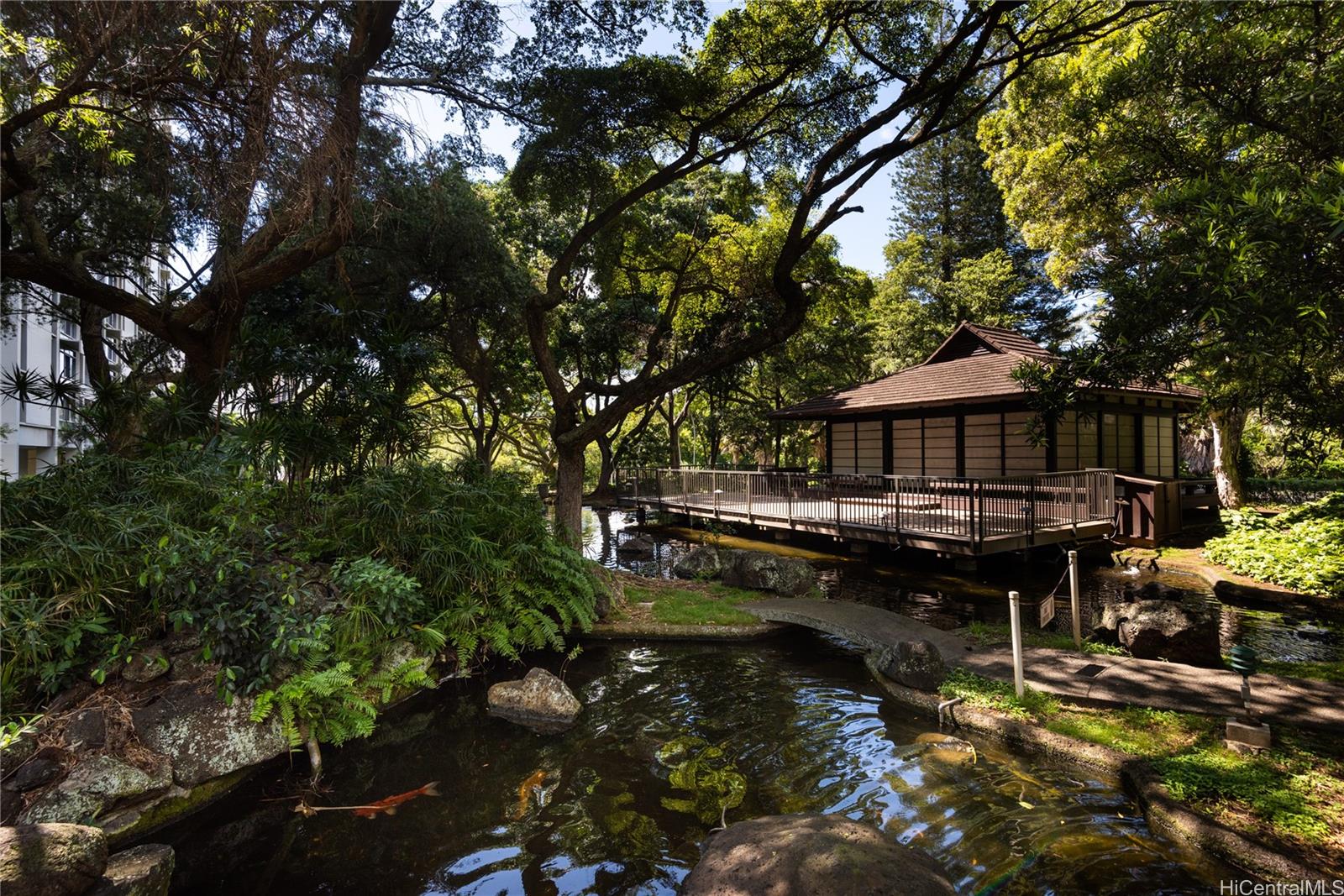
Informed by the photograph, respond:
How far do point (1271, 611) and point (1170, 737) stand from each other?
7473mm

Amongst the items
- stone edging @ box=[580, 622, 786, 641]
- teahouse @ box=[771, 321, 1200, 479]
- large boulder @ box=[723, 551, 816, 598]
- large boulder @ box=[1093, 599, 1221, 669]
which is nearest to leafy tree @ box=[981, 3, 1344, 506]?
large boulder @ box=[1093, 599, 1221, 669]

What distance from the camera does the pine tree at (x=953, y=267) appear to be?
74.9 ft

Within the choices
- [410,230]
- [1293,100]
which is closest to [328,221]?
[410,230]

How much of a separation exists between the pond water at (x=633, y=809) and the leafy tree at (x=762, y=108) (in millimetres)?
4452

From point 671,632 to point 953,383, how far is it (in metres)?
12.1

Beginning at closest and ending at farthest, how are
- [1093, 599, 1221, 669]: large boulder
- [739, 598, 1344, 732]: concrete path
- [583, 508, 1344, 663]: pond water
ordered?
[739, 598, 1344, 732]: concrete path < [1093, 599, 1221, 669]: large boulder < [583, 508, 1344, 663]: pond water

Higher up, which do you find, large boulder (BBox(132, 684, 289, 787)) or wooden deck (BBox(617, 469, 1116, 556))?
wooden deck (BBox(617, 469, 1116, 556))

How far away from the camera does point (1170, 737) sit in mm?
4793

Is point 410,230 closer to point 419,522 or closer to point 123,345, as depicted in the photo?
point 123,345

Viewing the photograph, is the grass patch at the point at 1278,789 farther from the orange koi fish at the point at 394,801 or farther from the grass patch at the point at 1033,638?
the orange koi fish at the point at 394,801

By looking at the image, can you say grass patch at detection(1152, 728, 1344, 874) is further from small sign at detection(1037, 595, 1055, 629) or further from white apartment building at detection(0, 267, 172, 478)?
white apartment building at detection(0, 267, 172, 478)

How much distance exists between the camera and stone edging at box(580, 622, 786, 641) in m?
8.18

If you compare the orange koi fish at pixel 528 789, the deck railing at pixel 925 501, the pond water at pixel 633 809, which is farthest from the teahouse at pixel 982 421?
the orange koi fish at pixel 528 789

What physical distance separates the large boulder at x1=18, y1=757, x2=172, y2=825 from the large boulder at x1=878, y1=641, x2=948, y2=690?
21.1 ft
